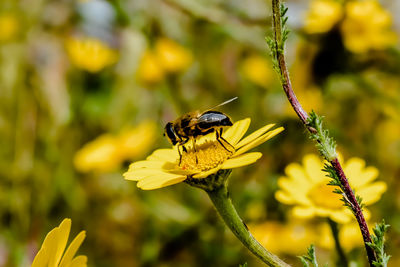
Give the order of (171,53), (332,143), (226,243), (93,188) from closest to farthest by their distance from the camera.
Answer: (332,143)
(226,243)
(93,188)
(171,53)

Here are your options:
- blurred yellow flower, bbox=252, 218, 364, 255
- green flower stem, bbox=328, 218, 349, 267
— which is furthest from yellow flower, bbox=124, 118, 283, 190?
blurred yellow flower, bbox=252, 218, 364, 255

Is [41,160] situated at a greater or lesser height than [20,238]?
greater

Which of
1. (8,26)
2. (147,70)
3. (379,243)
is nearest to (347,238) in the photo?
(379,243)

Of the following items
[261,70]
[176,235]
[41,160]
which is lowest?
[176,235]

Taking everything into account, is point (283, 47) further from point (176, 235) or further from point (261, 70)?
A: point (261, 70)

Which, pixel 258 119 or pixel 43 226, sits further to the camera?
pixel 258 119

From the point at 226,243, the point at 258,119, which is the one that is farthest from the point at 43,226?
the point at 258,119

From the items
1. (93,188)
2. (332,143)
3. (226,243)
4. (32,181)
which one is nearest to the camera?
(332,143)

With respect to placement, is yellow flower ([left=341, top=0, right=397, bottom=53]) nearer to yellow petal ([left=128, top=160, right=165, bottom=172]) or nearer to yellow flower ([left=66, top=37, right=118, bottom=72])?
yellow petal ([left=128, top=160, right=165, bottom=172])
